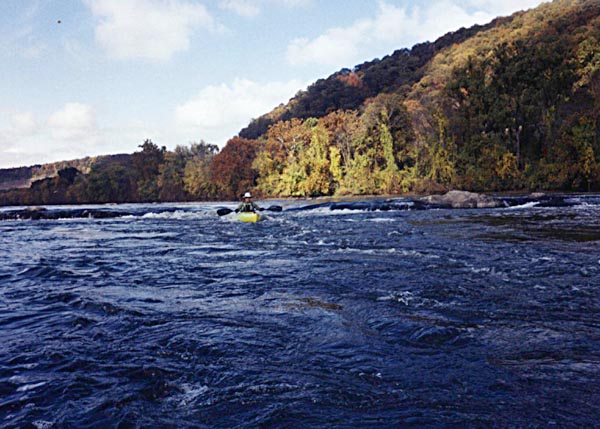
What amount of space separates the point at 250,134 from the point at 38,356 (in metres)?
104

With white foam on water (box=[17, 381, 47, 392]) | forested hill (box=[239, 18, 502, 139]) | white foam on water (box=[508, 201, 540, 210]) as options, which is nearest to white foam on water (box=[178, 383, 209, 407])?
white foam on water (box=[17, 381, 47, 392])

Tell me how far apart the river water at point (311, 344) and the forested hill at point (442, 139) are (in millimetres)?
31366

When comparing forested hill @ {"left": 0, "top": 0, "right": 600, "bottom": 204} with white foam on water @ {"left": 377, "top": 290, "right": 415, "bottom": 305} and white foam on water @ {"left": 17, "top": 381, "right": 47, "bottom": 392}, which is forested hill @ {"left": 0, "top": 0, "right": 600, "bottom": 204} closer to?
white foam on water @ {"left": 377, "top": 290, "right": 415, "bottom": 305}

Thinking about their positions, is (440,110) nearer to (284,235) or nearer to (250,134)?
(284,235)

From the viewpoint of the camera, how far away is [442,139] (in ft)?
138

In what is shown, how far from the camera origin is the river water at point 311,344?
2.71 metres

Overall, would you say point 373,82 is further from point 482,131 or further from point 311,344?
point 311,344

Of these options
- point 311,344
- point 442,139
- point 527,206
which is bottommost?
point 527,206

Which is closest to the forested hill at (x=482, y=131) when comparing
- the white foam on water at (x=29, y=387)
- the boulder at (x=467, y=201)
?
the boulder at (x=467, y=201)

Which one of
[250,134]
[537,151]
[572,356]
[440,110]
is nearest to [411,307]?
[572,356]

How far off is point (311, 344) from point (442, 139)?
4144 centimetres

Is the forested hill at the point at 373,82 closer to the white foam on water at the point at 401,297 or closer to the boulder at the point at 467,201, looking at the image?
the boulder at the point at 467,201

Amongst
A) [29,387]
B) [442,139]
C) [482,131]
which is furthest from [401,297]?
[442,139]

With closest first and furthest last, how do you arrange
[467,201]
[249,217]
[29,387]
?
[29,387] < [249,217] < [467,201]
